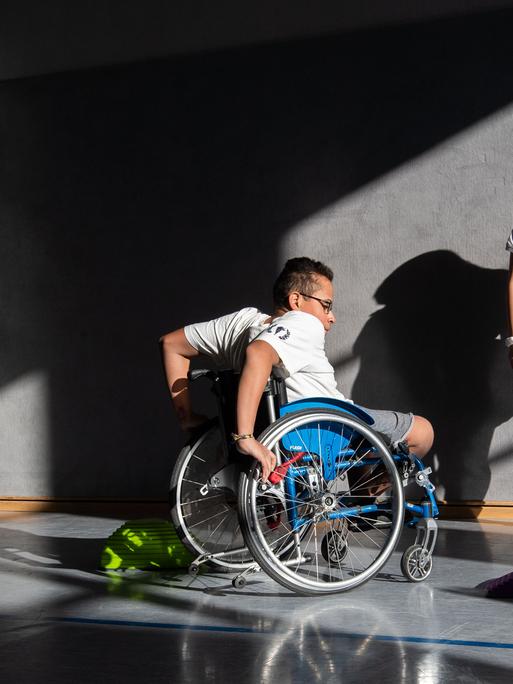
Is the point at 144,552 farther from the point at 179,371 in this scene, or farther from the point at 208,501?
the point at 179,371

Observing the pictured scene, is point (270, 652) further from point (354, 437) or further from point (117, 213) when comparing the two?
point (117, 213)

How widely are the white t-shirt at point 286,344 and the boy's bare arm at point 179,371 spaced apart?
31 mm

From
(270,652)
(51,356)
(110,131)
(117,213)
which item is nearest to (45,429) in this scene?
(51,356)

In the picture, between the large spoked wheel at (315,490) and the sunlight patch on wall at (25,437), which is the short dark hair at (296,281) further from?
the sunlight patch on wall at (25,437)

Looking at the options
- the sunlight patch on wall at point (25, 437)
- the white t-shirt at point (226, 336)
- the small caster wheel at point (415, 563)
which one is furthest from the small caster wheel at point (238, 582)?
the sunlight patch on wall at point (25, 437)

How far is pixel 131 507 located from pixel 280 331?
6.71ft

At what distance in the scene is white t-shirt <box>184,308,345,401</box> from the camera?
2588 mm

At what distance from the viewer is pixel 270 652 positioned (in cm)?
193

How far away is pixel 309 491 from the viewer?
Result: 2.48 m

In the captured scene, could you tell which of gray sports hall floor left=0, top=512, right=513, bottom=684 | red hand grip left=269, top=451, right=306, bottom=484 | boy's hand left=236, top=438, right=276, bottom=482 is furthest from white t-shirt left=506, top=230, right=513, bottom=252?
boy's hand left=236, top=438, right=276, bottom=482

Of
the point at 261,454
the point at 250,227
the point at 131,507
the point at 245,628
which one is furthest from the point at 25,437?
the point at 245,628

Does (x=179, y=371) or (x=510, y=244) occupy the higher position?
(x=510, y=244)

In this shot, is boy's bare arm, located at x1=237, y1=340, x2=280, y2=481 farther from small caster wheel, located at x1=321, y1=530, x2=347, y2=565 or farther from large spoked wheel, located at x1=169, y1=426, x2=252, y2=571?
small caster wheel, located at x1=321, y1=530, x2=347, y2=565

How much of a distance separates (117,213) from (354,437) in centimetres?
227
